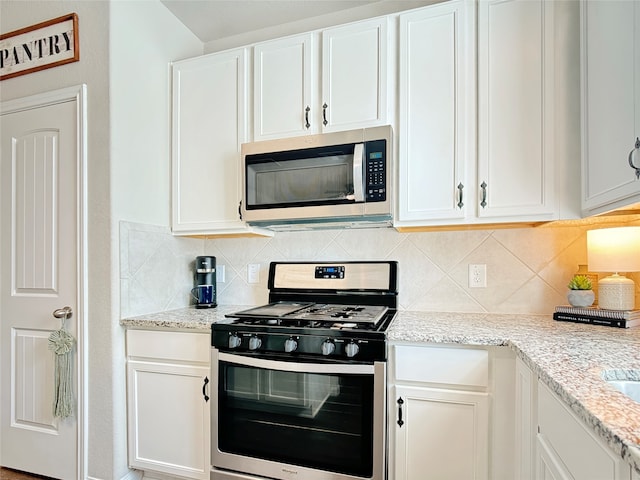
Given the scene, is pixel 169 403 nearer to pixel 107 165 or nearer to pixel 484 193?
pixel 107 165

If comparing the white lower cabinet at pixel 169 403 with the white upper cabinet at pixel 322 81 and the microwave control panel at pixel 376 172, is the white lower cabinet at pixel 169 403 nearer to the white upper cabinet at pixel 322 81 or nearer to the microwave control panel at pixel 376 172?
the microwave control panel at pixel 376 172

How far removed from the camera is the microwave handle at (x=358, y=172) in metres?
1.72

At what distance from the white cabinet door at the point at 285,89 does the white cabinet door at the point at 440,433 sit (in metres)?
1.42

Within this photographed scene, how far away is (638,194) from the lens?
1121mm

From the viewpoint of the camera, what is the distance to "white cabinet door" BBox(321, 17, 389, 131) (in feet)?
5.97

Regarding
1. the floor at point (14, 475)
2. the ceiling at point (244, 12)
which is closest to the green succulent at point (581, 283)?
the ceiling at point (244, 12)

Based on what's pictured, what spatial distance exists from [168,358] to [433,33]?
2096 mm

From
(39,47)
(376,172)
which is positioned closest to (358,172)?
(376,172)

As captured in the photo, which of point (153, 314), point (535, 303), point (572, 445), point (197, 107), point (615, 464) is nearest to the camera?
point (615, 464)

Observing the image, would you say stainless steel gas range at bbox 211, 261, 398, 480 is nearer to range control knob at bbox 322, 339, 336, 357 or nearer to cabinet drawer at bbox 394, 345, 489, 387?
range control knob at bbox 322, 339, 336, 357

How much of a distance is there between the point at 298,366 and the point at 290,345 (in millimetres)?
92

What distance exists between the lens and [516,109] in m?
1.64

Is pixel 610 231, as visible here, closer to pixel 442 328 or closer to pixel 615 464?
pixel 442 328

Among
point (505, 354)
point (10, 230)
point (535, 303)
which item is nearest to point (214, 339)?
point (505, 354)
